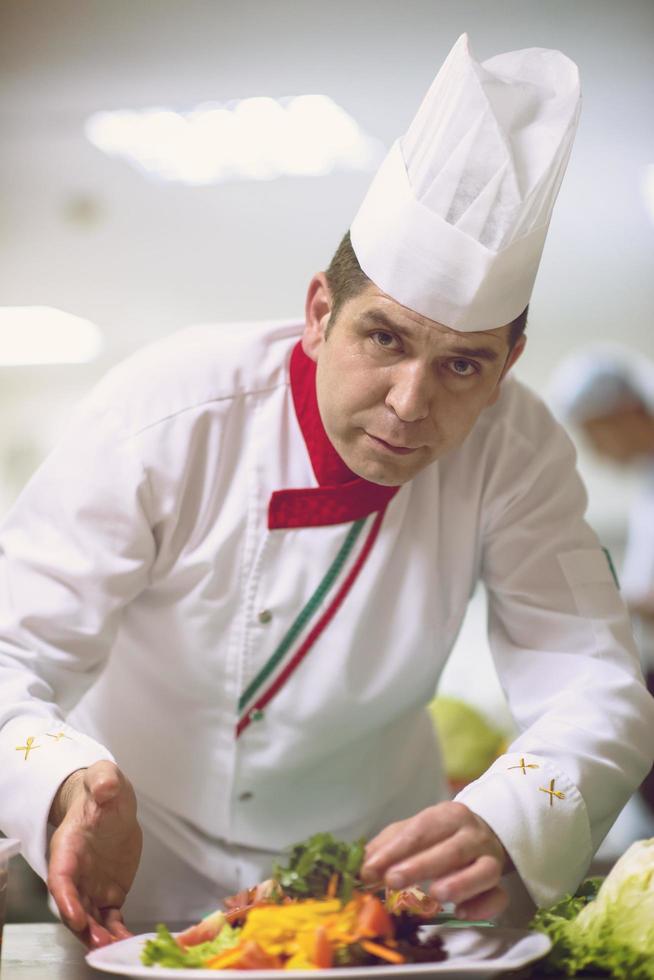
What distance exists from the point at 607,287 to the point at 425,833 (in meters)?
6.28

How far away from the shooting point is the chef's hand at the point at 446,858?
1.04 meters

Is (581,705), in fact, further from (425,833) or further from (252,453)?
(252,453)

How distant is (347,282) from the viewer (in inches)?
58.3

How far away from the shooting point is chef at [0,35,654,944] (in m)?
1.37

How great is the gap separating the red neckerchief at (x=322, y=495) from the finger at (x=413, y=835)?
1.80 ft

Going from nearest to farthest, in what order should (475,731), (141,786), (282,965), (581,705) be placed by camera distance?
(282,965) < (581,705) < (141,786) < (475,731)

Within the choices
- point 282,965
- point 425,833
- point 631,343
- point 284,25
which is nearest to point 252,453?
point 425,833

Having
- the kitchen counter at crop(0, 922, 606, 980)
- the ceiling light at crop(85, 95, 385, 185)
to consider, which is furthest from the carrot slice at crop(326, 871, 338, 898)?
the ceiling light at crop(85, 95, 385, 185)

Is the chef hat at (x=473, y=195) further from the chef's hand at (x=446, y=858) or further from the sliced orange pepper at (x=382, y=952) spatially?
the sliced orange pepper at (x=382, y=952)

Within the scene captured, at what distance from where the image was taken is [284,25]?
12.8 ft

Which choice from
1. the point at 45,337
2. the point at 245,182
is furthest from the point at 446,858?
the point at 45,337

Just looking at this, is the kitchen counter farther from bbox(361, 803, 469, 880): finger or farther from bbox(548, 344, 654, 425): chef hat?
bbox(548, 344, 654, 425): chef hat

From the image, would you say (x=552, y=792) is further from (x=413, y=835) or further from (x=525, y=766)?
(x=413, y=835)

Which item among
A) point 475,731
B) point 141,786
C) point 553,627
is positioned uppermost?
point 553,627
